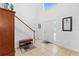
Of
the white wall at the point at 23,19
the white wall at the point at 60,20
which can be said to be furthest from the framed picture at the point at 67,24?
the white wall at the point at 23,19

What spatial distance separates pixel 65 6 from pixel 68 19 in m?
0.63

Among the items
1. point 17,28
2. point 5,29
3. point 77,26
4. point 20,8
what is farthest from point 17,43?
point 5,29

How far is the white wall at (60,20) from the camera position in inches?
173

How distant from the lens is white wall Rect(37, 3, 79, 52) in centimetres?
438

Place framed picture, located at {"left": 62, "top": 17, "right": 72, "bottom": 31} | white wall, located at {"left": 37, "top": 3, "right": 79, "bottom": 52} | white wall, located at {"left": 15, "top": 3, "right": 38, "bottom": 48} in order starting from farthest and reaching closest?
white wall, located at {"left": 15, "top": 3, "right": 38, "bottom": 48}
framed picture, located at {"left": 62, "top": 17, "right": 72, "bottom": 31}
white wall, located at {"left": 37, "top": 3, "right": 79, "bottom": 52}

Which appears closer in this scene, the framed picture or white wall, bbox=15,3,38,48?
the framed picture

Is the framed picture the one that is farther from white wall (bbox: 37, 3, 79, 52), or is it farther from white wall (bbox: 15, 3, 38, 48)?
white wall (bbox: 15, 3, 38, 48)

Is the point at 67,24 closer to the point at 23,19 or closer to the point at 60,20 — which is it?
the point at 60,20

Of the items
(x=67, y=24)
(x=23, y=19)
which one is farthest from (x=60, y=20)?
(x=23, y=19)

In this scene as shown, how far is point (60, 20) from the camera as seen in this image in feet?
17.2

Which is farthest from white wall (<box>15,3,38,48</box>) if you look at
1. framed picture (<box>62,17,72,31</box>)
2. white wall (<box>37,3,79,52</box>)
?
framed picture (<box>62,17,72,31</box>)

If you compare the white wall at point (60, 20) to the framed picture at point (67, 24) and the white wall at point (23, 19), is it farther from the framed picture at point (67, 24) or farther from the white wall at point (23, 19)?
the white wall at point (23, 19)

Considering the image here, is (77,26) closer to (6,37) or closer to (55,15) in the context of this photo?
(55,15)

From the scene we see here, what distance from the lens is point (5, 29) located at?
2027 millimetres
